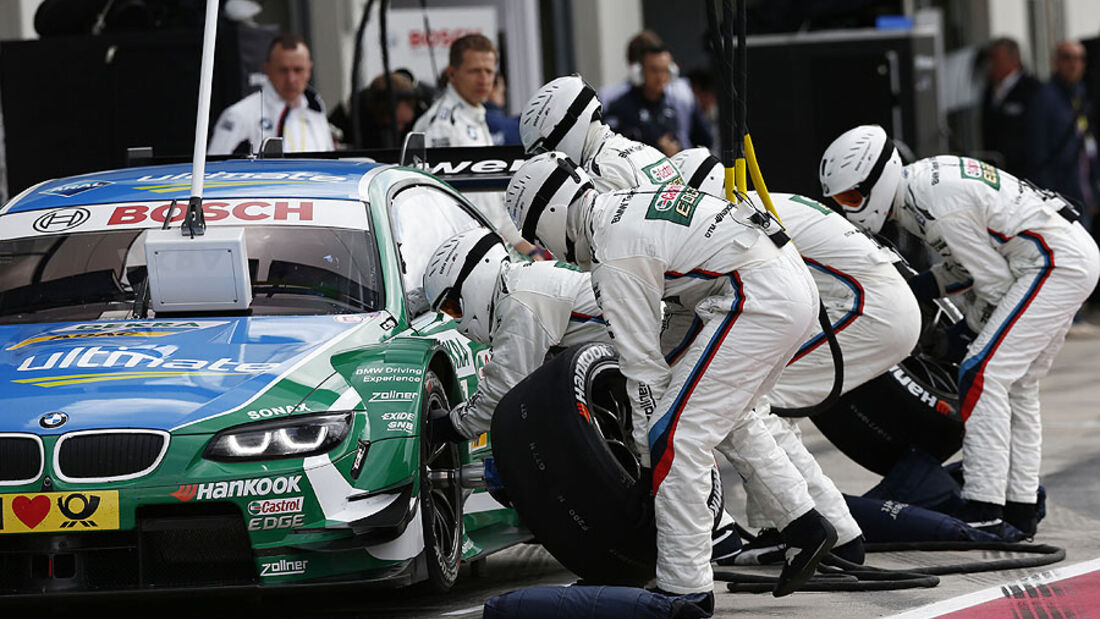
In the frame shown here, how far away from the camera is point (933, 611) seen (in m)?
6.30

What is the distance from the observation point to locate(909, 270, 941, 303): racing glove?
8430 mm

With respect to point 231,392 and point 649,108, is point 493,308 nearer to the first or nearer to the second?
point 231,392

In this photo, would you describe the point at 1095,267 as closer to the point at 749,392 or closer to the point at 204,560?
the point at 749,392

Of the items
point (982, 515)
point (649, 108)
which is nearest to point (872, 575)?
point (982, 515)

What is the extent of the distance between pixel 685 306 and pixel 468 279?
76cm

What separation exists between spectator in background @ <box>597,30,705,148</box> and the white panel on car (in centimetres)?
711

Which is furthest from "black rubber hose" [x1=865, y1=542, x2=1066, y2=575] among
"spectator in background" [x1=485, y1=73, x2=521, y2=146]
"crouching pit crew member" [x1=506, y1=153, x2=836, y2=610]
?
"spectator in background" [x1=485, y1=73, x2=521, y2=146]

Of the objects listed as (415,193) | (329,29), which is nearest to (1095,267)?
(415,193)

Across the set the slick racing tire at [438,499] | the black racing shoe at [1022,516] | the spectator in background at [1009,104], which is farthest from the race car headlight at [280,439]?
the spectator in background at [1009,104]

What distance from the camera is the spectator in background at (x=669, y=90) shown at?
13594mm

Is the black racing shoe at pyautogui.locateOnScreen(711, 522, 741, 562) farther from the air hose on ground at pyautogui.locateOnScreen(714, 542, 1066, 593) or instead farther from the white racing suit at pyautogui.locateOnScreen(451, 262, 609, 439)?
the white racing suit at pyautogui.locateOnScreen(451, 262, 609, 439)

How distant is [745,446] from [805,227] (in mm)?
1481

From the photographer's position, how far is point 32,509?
5.82m

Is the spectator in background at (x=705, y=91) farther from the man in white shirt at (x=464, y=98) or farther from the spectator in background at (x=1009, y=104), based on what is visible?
the man in white shirt at (x=464, y=98)
